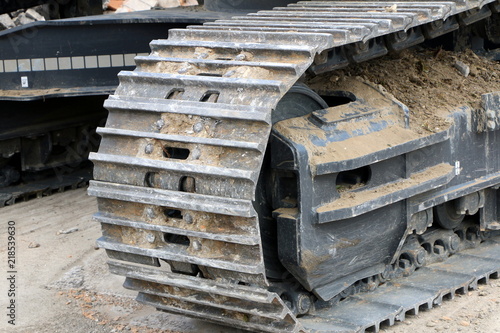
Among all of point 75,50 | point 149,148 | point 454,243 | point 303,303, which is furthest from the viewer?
point 75,50

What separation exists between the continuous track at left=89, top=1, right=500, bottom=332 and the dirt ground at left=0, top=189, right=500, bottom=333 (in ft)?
1.36

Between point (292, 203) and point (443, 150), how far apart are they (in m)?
1.30

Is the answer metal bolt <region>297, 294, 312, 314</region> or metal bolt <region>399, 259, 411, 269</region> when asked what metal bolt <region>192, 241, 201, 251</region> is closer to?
metal bolt <region>297, 294, 312, 314</region>

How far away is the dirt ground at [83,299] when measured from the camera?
5.98 metres

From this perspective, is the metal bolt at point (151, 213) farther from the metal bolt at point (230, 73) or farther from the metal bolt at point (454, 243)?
the metal bolt at point (454, 243)

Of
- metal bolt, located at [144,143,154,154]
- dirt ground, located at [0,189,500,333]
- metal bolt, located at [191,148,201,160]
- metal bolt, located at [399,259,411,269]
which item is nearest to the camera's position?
metal bolt, located at [191,148,201,160]

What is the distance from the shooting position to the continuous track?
490 centimetres

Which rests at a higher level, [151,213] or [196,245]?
[151,213]

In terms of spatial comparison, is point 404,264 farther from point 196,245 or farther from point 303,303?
point 196,245

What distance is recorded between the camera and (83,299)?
6.66m

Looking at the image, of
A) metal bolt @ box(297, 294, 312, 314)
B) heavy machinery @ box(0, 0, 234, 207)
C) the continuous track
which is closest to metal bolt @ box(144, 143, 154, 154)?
the continuous track

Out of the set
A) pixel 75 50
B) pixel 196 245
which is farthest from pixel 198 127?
pixel 75 50

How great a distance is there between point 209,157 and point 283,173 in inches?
26.5

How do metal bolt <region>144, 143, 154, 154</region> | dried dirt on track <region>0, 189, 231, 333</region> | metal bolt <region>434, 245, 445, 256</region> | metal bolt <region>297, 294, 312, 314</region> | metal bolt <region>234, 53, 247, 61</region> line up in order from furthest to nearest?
metal bolt <region>434, 245, 445, 256</region>, dried dirt on track <region>0, 189, 231, 333</region>, metal bolt <region>297, 294, 312, 314</region>, metal bolt <region>234, 53, 247, 61</region>, metal bolt <region>144, 143, 154, 154</region>
